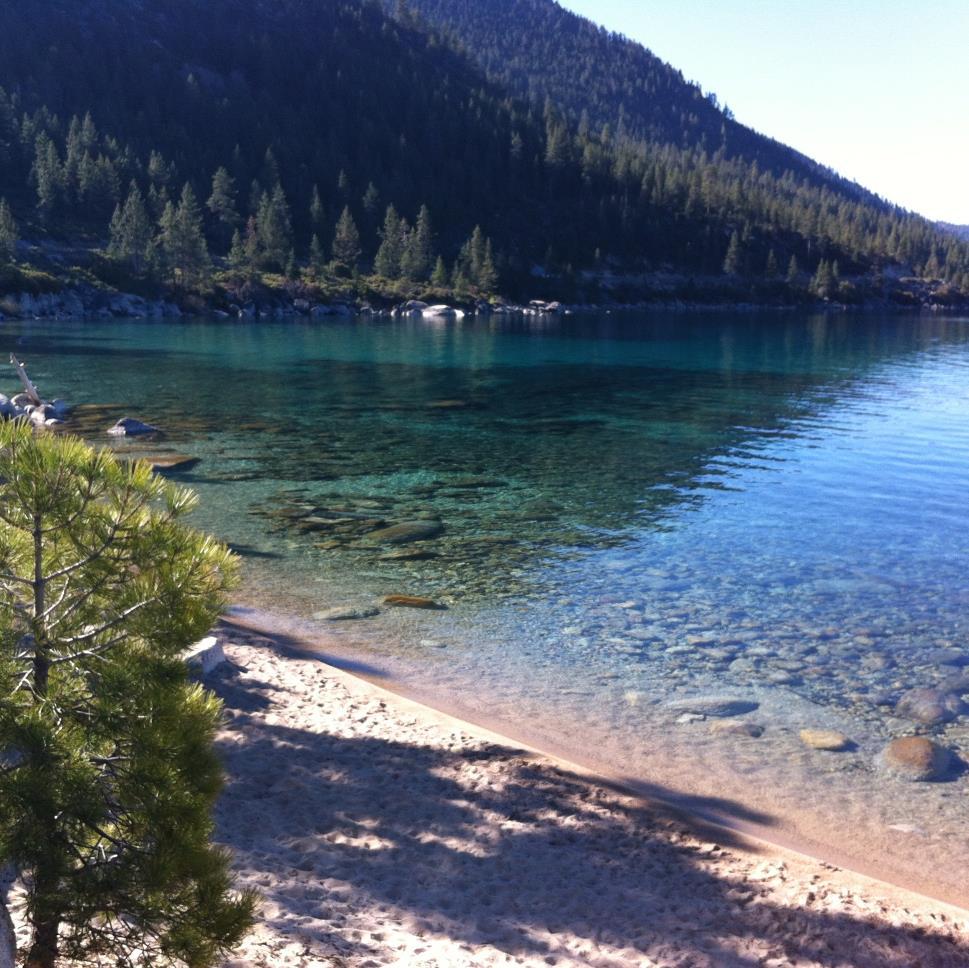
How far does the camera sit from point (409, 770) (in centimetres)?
812

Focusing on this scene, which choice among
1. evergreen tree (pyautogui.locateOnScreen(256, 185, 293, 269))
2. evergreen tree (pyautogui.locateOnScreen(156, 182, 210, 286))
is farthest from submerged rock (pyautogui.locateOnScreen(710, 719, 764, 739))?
evergreen tree (pyautogui.locateOnScreen(256, 185, 293, 269))

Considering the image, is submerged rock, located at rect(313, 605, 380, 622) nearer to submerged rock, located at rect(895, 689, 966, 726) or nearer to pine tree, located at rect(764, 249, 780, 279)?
submerged rock, located at rect(895, 689, 966, 726)

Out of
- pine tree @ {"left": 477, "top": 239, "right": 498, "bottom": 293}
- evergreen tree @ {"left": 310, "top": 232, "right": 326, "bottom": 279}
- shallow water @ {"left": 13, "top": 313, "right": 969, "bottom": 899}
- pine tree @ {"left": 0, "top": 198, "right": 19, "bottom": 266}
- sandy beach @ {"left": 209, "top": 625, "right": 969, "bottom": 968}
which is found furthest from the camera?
pine tree @ {"left": 477, "top": 239, "right": 498, "bottom": 293}

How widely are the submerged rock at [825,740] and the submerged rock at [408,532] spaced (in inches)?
358

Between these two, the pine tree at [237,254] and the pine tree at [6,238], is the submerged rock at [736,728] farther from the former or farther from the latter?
the pine tree at [237,254]

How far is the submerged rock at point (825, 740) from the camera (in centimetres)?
949

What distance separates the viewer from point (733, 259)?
575 feet

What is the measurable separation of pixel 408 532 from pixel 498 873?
11.5m

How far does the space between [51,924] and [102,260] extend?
105m

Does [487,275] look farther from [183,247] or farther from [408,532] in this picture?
[408,532]

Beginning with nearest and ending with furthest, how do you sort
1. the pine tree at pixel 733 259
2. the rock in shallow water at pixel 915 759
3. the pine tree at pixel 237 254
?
the rock in shallow water at pixel 915 759, the pine tree at pixel 237 254, the pine tree at pixel 733 259

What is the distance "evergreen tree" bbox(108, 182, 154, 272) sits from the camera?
9856 centimetres

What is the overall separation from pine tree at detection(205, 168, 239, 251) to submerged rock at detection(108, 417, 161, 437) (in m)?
113

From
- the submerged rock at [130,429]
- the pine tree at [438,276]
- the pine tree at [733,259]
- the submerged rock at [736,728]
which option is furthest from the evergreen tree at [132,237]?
the pine tree at [733,259]
